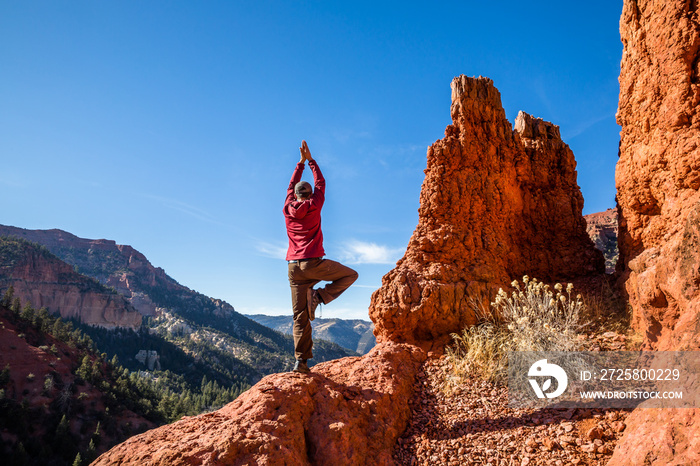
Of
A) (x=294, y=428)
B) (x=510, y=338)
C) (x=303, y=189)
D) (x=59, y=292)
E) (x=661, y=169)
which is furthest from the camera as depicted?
(x=59, y=292)

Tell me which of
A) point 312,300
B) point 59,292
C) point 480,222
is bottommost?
point 59,292

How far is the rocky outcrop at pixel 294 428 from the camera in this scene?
10.9 ft

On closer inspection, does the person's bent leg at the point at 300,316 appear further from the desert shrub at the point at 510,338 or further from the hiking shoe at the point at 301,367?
the desert shrub at the point at 510,338

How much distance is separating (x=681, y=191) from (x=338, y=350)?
110713 mm

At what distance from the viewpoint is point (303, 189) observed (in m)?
5.20

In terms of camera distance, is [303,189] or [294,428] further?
[303,189]

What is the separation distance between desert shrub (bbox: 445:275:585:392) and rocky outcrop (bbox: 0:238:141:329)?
4992 inches

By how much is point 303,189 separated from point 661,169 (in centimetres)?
496

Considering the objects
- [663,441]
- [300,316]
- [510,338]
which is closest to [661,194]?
[510,338]

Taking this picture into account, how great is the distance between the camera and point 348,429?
3.95 m

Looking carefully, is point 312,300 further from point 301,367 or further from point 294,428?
point 294,428

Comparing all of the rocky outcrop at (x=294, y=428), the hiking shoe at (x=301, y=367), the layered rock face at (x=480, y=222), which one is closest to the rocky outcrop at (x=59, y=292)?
the layered rock face at (x=480, y=222)

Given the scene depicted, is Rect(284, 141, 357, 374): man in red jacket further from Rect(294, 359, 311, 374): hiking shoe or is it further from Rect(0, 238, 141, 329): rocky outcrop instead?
Rect(0, 238, 141, 329): rocky outcrop

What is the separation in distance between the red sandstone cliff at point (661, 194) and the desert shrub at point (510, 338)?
31.2 inches
